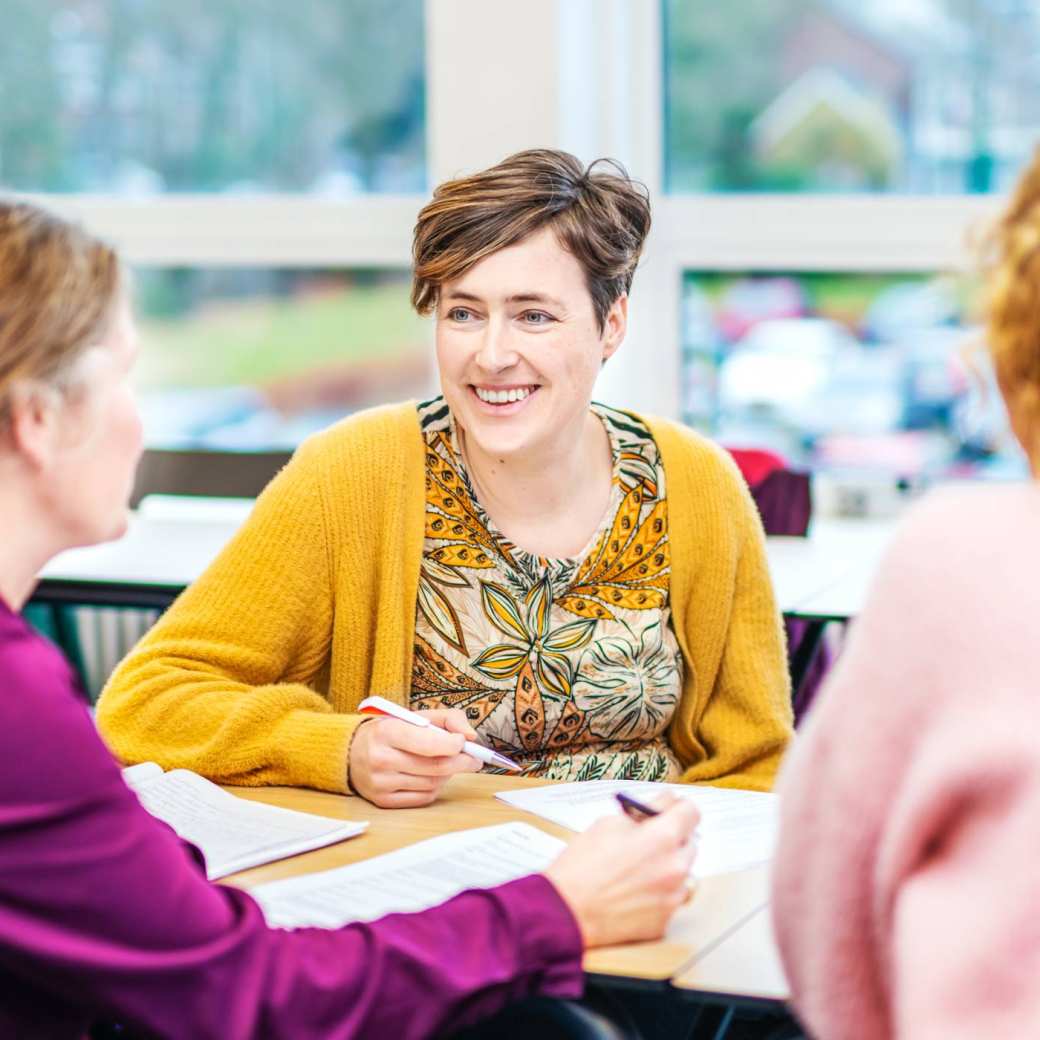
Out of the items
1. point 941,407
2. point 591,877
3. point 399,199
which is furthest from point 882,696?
point 399,199

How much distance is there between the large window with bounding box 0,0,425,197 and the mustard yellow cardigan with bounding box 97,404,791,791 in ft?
6.40

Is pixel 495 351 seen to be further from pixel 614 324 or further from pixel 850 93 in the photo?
pixel 850 93

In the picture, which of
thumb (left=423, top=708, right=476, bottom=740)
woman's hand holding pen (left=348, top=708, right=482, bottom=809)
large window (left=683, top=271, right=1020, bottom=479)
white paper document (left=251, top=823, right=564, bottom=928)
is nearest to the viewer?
white paper document (left=251, top=823, right=564, bottom=928)

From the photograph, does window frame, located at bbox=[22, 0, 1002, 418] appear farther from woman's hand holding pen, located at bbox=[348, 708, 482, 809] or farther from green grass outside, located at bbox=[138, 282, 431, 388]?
woman's hand holding pen, located at bbox=[348, 708, 482, 809]

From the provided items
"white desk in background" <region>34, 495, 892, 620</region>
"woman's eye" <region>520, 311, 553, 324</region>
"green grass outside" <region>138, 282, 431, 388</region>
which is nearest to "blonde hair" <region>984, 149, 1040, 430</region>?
"woman's eye" <region>520, 311, 553, 324</region>

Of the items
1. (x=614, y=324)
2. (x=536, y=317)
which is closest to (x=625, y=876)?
(x=536, y=317)

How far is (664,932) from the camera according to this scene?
146cm

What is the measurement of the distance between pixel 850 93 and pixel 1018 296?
9.12 ft

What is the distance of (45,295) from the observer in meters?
1.19

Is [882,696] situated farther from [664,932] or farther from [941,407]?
[941,407]

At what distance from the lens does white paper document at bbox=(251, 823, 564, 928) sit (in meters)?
1.49

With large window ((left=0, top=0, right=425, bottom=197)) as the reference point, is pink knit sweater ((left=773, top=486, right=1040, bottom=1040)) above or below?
below

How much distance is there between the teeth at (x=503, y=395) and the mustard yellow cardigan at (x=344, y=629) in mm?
116

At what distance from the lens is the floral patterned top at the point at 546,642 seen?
209cm
